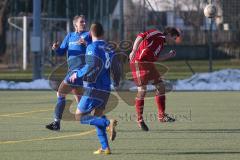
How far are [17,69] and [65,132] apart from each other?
29.4 metres

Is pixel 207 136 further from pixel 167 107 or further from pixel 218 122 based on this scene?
pixel 167 107

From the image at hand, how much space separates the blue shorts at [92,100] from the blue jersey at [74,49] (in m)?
2.86

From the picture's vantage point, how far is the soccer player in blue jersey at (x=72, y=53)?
44.1ft

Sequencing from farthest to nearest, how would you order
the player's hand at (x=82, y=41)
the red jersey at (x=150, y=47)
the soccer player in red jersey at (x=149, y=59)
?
the red jersey at (x=150, y=47) < the soccer player in red jersey at (x=149, y=59) < the player's hand at (x=82, y=41)

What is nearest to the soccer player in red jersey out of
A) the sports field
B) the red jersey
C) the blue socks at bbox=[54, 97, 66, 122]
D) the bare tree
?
the red jersey

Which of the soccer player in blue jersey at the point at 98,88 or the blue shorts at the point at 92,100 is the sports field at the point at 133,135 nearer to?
the soccer player in blue jersey at the point at 98,88

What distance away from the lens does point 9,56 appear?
4456cm

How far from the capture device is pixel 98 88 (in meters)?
10.7

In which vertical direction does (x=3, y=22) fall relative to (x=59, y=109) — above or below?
above

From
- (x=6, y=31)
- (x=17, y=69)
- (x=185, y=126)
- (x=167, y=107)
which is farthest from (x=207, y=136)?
(x=6, y=31)

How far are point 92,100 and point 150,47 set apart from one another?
419cm

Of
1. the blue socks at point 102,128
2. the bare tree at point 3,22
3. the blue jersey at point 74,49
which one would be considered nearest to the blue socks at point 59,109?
the blue jersey at point 74,49

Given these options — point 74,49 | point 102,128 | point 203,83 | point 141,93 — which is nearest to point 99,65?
point 102,128

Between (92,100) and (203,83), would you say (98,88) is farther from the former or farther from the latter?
(203,83)
